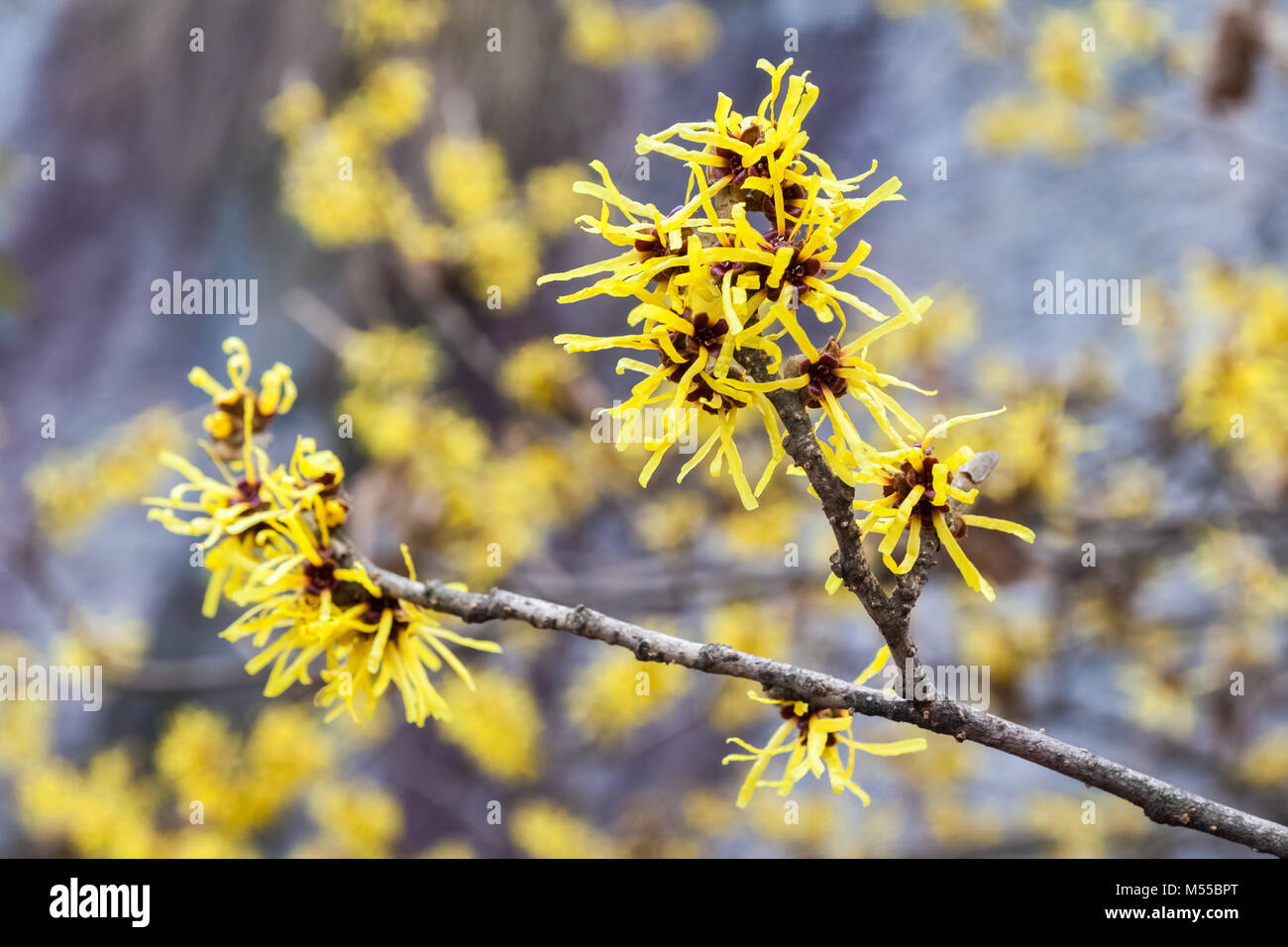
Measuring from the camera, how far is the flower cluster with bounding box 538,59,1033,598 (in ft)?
1.16

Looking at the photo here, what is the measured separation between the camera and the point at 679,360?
37 cm

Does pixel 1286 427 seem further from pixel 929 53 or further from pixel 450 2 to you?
pixel 450 2

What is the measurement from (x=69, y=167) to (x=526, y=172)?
125 centimetres

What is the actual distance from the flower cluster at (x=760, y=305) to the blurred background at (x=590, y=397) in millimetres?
691

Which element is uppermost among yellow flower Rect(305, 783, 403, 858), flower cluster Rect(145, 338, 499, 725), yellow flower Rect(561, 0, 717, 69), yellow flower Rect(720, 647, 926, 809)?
yellow flower Rect(561, 0, 717, 69)

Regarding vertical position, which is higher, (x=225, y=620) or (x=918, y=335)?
(x=918, y=335)

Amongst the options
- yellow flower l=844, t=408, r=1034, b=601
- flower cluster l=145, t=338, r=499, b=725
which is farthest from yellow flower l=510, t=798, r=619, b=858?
yellow flower l=844, t=408, r=1034, b=601

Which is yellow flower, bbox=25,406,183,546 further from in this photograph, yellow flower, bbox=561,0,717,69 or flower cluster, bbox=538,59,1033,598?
flower cluster, bbox=538,59,1033,598

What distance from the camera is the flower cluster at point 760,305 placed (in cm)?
35

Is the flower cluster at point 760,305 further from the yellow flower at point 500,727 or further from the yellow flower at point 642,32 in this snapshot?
the yellow flower at point 642,32

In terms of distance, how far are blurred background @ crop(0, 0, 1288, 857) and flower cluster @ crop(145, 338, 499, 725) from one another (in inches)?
25.1

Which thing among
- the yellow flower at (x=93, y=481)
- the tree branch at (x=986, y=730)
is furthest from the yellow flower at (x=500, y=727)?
the tree branch at (x=986, y=730)

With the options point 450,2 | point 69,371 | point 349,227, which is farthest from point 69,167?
point 349,227

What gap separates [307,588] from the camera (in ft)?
1.47
